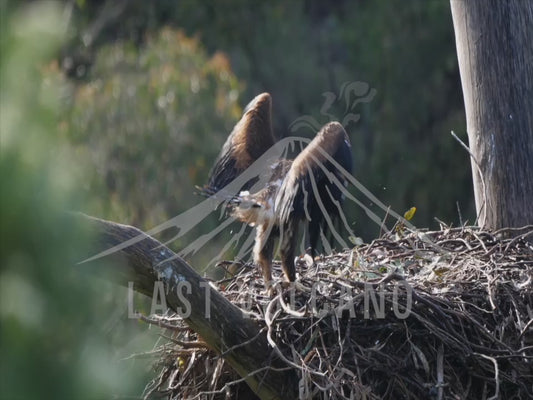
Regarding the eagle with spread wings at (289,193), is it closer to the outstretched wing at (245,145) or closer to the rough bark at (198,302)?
the outstretched wing at (245,145)

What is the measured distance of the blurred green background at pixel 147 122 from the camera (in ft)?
4.46

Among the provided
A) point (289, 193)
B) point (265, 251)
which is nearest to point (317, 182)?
point (289, 193)

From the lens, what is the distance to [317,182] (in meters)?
4.33

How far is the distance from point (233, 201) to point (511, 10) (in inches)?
68.4

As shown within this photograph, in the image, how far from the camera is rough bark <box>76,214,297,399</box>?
325 cm

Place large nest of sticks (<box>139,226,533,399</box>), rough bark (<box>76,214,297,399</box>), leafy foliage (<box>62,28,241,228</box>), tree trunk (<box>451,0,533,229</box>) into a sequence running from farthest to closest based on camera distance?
leafy foliage (<box>62,28,241,228</box>) < tree trunk (<box>451,0,533,229</box>) < large nest of sticks (<box>139,226,533,399</box>) < rough bark (<box>76,214,297,399</box>)

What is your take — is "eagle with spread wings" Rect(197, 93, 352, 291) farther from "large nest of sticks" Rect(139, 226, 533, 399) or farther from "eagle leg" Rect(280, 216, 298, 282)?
"large nest of sticks" Rect(139, 226, 533, 399)

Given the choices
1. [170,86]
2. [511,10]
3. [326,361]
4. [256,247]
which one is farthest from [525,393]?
[170,86]

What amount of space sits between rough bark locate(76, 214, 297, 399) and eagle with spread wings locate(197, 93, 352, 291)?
54 cm

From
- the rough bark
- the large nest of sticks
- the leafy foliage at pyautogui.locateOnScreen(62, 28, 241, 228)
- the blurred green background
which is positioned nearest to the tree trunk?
the blurred green background

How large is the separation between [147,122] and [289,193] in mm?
5510

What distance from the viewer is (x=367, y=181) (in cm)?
1330

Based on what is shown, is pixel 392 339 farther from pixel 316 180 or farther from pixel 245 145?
pixel 245 145

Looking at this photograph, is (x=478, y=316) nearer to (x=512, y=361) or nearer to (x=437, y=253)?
(x=512, y=361)
